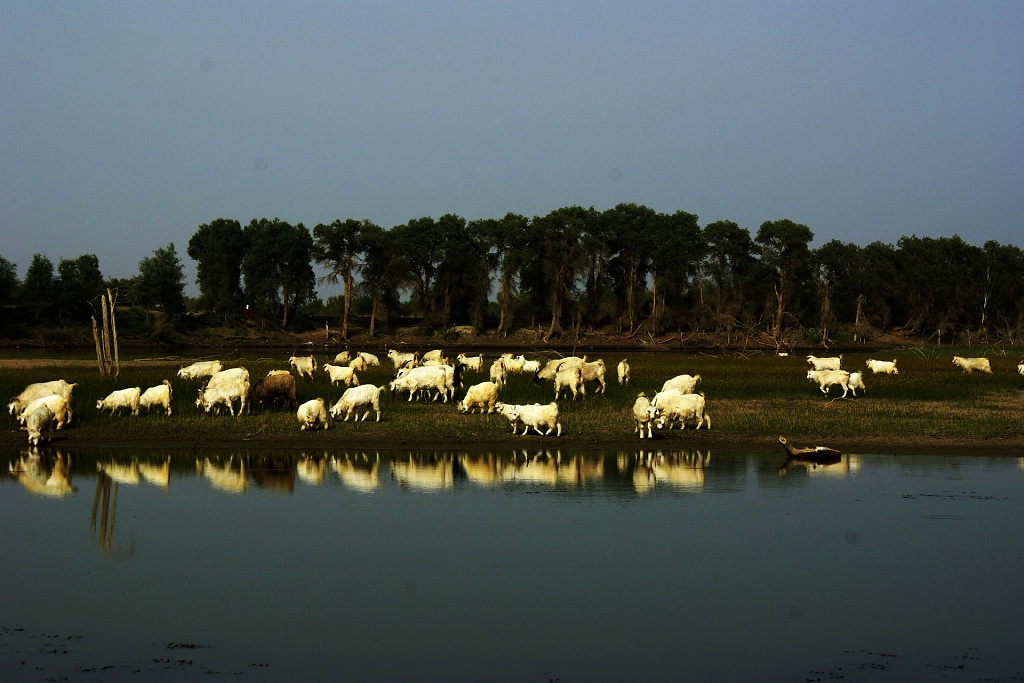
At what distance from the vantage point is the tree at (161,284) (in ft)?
320

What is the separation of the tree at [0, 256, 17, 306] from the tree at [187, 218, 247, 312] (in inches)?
825

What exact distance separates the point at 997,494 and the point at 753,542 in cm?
713

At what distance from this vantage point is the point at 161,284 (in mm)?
97625

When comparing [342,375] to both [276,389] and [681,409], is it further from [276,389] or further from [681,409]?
[681,409]

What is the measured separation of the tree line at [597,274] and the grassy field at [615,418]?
61.5m

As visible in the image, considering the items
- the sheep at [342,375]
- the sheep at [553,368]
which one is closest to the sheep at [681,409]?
the sheep at [553,368]

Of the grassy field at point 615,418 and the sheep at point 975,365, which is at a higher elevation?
the sheep at point 975,365

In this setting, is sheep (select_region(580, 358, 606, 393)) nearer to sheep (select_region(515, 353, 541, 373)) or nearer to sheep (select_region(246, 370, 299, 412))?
sheep (select_region(515, 353, 541, 373))

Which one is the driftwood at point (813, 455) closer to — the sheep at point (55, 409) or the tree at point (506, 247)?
the sheep at point (55, 409)

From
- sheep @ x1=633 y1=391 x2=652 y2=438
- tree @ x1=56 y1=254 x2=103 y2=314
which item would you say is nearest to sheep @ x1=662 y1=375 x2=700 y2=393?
sheep @ x1=633 y1=391 x2=652 y2=438

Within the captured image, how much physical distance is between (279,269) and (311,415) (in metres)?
85.1

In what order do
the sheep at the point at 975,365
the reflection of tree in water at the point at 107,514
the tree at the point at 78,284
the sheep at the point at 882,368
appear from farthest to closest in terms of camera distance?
the tree at the point at 78,284 → the sheep at the point at 975,365 → the sheep at the point at 882,368 → the reflection of tree in water at the point at 107,514

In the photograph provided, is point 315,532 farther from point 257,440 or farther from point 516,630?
point 257,440

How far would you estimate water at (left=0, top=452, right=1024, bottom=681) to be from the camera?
1146 centimetres
